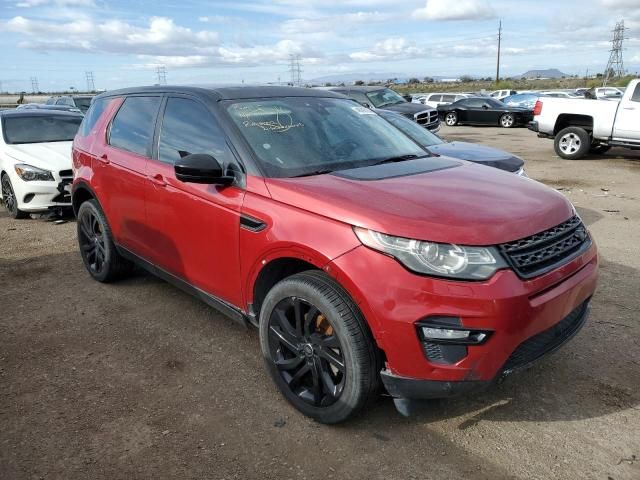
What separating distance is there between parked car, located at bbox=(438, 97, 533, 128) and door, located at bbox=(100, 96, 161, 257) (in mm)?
23357

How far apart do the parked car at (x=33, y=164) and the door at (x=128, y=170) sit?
3329mm

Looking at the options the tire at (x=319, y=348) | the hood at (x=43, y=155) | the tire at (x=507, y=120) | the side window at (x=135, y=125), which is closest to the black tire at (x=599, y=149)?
the tire at (x=507, y=120)

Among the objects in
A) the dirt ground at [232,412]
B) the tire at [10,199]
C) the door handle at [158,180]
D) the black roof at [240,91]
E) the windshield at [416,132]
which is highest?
the black roof at [240,91]

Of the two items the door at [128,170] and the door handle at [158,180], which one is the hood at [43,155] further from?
the door handle at [158,180]

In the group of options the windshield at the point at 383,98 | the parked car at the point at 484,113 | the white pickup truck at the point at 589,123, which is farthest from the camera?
the parked car at the point at 484,113

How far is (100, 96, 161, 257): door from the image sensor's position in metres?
4.01

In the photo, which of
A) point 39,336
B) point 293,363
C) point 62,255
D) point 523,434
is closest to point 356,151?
point 293,363

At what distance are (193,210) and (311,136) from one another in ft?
2.99

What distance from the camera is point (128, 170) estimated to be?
13.5 ft

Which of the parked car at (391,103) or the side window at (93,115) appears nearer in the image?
the side window at (93,115)

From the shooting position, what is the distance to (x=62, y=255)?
6012 mm

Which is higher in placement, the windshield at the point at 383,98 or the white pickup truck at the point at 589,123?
the windshield at the point at 383,98

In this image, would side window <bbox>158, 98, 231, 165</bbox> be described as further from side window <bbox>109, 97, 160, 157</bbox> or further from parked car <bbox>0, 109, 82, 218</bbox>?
parked car <bbox>0, 109, 82, 218</bbox>

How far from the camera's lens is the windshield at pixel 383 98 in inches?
604
